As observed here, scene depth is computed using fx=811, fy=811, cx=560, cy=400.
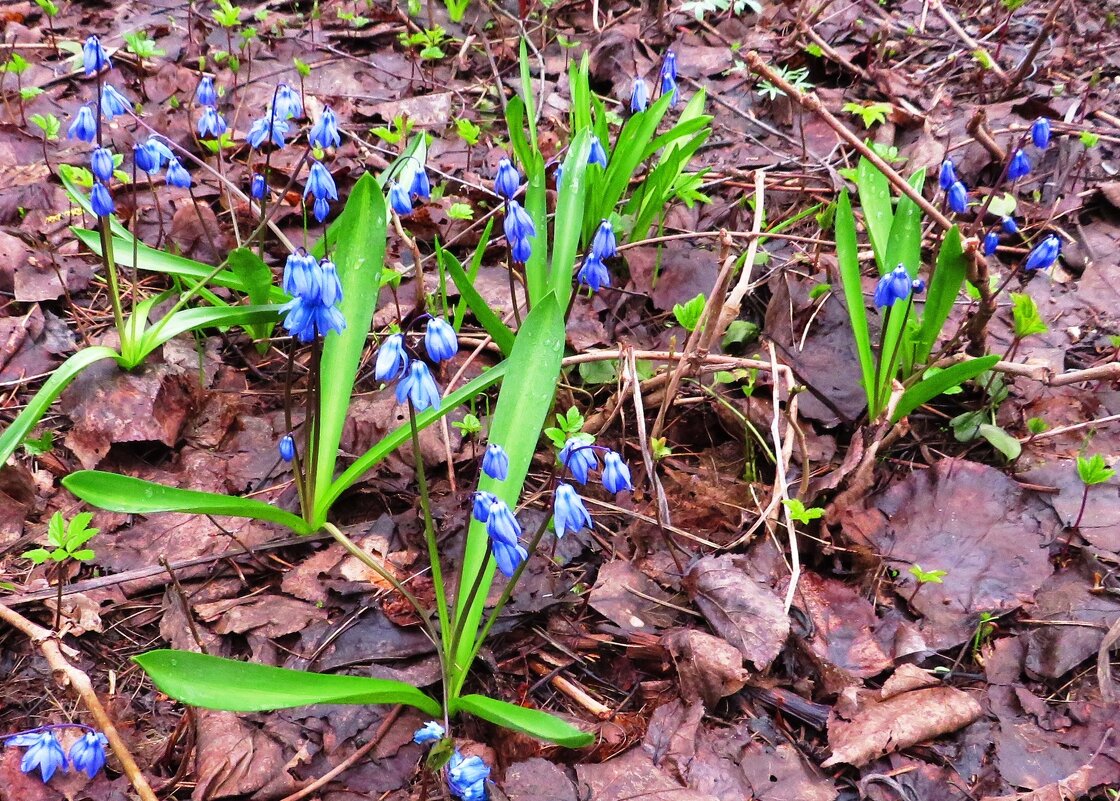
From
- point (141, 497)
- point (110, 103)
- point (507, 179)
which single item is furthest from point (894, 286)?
point (110, 103)

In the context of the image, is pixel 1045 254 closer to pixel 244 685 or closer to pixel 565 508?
pixel 565 508

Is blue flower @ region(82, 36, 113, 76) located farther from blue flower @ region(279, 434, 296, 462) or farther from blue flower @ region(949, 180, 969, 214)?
blue flower @ region(949, 180, 969, 214)

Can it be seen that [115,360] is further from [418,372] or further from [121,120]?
[121,120]

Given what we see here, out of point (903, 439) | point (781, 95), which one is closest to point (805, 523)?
point (903, 439)

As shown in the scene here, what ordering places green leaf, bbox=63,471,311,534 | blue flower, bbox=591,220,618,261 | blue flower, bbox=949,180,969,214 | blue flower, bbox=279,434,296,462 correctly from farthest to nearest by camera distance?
1. blue flower, bbox=949,180,969,214
2. blue flower, bbox=591,220,618,261
3. blue flower, bbox=279,434,296,462
4. green leaf, bbox=63,471,311,534

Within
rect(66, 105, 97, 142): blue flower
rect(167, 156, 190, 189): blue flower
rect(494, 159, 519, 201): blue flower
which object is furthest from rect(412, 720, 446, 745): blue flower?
rect(66, 105, 97, 142): blue flower

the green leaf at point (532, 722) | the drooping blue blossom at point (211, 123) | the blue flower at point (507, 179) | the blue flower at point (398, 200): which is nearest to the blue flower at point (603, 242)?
the blue flower at point (507, 179)
